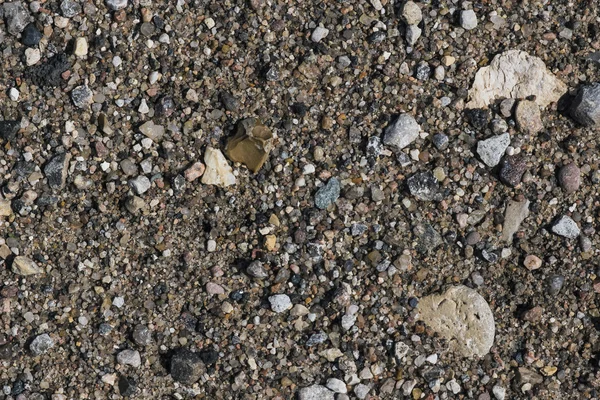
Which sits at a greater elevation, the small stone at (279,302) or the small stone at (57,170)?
the small stone at (57,170)

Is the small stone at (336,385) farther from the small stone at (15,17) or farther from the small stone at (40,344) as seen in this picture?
the small stone at (15,17)

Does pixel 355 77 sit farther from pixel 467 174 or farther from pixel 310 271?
pixel 310 271

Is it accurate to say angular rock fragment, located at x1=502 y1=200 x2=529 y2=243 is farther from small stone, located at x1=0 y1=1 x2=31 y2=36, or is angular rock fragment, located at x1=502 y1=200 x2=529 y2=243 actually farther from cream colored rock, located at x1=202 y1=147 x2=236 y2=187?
small stone, located at x1=0 y1=1 x2=31 y2=36

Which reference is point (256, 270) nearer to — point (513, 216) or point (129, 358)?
point (129, 358)

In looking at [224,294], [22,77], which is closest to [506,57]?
[224,294]

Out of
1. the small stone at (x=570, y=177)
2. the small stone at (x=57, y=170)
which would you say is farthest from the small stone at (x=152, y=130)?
the small stone at (x=570, y=177)

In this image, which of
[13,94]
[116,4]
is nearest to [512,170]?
[116,4]
